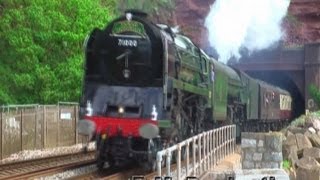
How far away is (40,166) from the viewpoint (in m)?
18.0

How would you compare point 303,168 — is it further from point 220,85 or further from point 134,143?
point 220,85

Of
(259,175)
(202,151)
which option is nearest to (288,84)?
(202,151)

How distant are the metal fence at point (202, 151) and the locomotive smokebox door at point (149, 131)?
23.6 inches

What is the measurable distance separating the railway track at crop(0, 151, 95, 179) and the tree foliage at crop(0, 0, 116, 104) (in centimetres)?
649

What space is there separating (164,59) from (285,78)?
4309 centimetres

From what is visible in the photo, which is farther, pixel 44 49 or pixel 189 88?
pixel 44 49

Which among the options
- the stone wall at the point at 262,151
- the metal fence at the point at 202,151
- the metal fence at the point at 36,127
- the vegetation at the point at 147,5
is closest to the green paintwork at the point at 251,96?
the metal fence at the point at 202,151

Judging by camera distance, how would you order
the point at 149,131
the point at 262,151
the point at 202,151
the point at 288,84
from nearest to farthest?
the point at 262,151 < the point at 149,131 < the point at 202,151 < the point at 288,84

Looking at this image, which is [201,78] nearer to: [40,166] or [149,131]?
[149,131]

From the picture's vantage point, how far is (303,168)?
16219 mm

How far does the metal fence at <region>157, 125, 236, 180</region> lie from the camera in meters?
12.8

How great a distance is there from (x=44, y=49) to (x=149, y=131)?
43.0 feet

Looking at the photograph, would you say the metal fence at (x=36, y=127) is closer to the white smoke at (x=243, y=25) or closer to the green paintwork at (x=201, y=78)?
the green paintwork at (x=201, y=78)

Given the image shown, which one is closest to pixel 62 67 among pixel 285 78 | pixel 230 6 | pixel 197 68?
pixel 197 68
